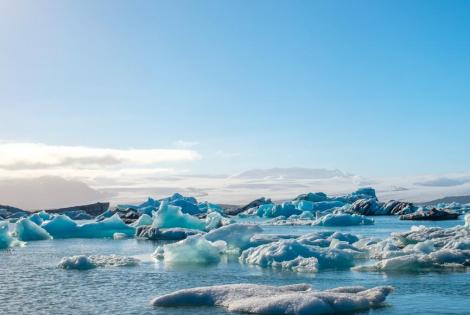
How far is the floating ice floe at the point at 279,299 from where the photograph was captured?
10.1 metres

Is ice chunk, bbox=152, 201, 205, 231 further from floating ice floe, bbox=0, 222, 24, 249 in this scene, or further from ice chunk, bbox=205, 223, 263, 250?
ice chunk, bbox=205, 223, 263, 250

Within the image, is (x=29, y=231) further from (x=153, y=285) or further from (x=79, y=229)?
(x=153, y=285)

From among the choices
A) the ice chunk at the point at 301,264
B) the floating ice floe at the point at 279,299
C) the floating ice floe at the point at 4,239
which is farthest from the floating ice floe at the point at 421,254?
the floating ice floe at the point at 4,239

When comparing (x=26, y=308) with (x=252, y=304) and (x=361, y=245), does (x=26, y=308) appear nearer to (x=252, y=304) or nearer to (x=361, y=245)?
(x=252, y=304)

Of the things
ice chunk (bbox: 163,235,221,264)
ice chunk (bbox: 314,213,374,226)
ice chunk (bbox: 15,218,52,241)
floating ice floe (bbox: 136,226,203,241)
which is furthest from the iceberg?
ice chunk (bbox: 314,213,374,226)

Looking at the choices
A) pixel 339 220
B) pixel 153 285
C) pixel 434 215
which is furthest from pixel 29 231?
pixel 434 215

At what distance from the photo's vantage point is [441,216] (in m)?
50.5

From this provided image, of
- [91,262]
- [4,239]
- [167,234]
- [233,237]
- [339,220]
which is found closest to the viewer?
[91,262]

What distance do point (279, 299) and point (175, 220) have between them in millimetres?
25498

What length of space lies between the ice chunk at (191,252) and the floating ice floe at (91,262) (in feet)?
3.98

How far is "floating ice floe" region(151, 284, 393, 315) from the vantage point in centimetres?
1015

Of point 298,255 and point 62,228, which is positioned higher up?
point 298,255

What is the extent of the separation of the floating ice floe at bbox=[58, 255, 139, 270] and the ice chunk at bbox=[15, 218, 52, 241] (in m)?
14.8

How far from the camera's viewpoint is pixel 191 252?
19484 mm
